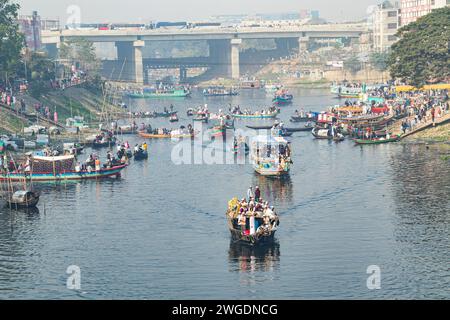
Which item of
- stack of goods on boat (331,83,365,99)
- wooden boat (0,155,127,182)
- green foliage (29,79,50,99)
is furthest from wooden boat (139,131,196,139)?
stack of goods on boat (331,83,365,99)

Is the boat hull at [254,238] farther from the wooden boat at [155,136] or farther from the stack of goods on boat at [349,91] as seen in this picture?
the stack of goods on boat at [349,91]

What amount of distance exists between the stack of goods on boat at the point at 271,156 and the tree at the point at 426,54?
40882mm

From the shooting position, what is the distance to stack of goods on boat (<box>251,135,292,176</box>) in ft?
285

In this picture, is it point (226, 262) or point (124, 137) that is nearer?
point (226, 262)

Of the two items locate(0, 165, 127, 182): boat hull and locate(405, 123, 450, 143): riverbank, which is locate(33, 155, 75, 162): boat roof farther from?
locate(405, 123, 450, 143): riverbank

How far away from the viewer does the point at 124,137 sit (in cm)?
12106

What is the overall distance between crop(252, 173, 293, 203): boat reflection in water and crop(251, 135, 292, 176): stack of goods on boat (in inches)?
22.0

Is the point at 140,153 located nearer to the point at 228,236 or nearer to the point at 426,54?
the point at 228,236

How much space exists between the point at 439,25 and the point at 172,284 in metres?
81.0

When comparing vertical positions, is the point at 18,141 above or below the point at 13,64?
below

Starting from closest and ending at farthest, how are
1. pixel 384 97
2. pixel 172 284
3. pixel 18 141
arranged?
pixel 172 284 → pixel 18 141 → pixel 384 97
